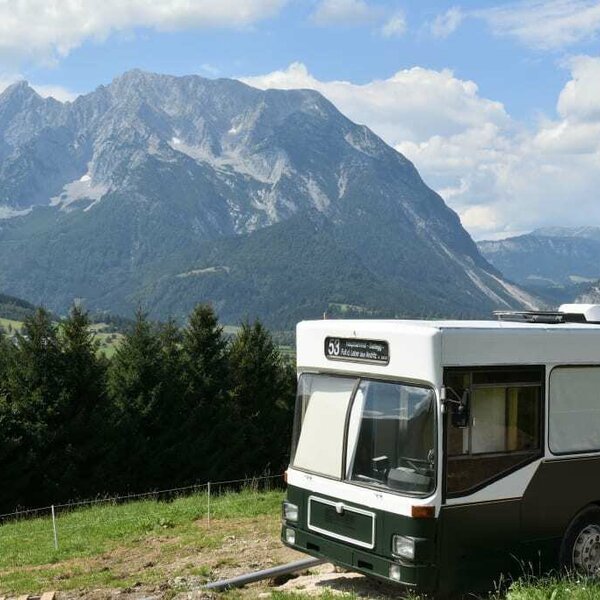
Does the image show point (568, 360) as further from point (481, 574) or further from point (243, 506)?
point (243, 506)

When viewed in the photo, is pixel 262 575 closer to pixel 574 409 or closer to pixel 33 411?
pixel 574 409

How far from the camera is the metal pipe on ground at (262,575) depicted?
1044 cm

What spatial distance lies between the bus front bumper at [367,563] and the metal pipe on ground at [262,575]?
0.59 m

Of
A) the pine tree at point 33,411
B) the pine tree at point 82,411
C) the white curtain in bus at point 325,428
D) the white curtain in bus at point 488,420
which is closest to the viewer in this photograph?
the white curtain in bus at point 488,420

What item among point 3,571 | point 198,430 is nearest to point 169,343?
point 198,430

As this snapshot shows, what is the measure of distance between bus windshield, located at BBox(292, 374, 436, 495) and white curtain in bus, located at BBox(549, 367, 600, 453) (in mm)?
2056

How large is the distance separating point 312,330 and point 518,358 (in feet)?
8.95

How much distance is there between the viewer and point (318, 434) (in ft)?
34.0

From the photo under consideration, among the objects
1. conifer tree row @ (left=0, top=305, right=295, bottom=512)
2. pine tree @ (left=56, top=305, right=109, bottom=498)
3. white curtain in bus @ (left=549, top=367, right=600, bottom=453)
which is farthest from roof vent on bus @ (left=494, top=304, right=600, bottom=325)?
pine tree @ (left=56, top=305, right=109, bottom=498)

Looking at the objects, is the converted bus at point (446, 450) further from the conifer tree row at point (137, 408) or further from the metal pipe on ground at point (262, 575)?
the conifer tree row at point (137, 408)

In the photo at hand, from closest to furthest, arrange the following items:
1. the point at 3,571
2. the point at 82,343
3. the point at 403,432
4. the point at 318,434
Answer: the point at 403,432, the point at 318,434, the point at 3,571, the point at 82,343

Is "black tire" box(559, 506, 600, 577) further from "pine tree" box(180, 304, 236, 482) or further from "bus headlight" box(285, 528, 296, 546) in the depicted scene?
"pine tree" box(180, 304, 236, 482)

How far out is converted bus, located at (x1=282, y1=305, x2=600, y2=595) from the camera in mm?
9266

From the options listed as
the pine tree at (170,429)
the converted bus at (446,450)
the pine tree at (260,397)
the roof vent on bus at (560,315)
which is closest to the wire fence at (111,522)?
the converted bus at (446,450)
